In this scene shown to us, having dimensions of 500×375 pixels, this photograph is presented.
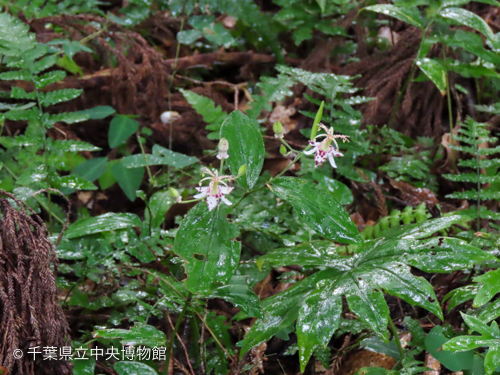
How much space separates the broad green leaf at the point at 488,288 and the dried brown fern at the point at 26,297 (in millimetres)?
1425

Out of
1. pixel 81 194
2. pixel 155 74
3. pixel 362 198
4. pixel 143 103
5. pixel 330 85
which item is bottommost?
pixel 81 194

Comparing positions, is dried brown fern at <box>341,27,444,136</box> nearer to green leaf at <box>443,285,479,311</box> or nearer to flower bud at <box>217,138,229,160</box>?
green leaf at <box>443,285,479,311</box>

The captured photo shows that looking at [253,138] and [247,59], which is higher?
[253,138]

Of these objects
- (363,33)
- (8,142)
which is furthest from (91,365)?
(363,33)

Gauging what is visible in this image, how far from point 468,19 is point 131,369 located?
2.20 metres

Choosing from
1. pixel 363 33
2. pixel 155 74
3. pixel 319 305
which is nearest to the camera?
pixel 319 305

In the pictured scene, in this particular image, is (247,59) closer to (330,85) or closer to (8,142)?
(330,85)

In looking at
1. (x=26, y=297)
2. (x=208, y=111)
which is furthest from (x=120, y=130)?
(x=26, y=297)

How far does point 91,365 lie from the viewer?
5.11ft

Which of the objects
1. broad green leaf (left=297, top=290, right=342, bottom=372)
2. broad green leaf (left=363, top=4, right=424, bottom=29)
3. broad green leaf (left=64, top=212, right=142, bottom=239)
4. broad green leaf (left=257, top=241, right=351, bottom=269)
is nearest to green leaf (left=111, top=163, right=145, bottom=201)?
broad green leaf (left=64, top=212, right=142, bottom=239)

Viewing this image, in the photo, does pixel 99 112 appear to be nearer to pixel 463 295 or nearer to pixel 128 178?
pixel 128 178

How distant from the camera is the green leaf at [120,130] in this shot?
260 centimetres

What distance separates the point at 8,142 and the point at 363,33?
8.73ft

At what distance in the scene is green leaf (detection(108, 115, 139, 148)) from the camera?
260cm
